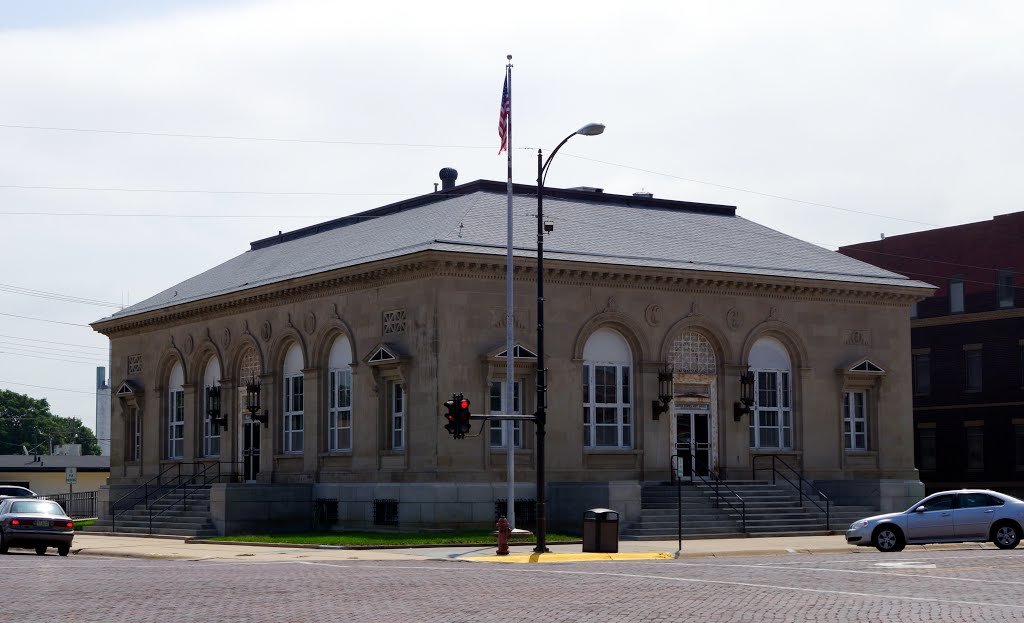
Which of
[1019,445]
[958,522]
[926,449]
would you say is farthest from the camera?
[926,449]

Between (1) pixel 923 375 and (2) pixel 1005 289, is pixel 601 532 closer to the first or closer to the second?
(2) pixel 1005 289

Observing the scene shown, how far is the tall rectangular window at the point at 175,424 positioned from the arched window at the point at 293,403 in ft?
27.3

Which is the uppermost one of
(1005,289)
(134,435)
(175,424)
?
(1005,289)

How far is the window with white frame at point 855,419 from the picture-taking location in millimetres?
50219

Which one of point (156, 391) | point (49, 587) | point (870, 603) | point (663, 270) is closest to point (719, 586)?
point (870, 603)

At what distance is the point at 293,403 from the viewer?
161 ft

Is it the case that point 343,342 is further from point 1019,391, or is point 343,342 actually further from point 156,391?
point 1019,391

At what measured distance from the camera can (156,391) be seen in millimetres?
57438

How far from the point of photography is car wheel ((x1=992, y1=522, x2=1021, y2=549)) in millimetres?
33344

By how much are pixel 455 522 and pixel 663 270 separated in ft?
35.0

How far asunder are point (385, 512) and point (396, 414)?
121 inches

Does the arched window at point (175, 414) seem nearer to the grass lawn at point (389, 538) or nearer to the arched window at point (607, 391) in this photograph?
the grass lawn at point (389, 538)

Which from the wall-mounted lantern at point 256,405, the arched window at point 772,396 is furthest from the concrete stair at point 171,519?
the arched window at point 772,396

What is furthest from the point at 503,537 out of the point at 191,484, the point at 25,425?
the point at 25,425
